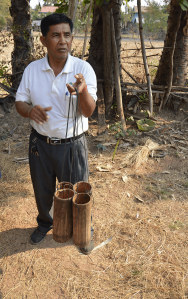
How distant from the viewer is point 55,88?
191 centimetres

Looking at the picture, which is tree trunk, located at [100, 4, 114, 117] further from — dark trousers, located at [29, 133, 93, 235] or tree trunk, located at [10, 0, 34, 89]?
dark trousers, located at [29, 133, 93, 235]

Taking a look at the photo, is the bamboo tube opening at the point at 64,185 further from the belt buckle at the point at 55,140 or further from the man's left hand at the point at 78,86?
the man's left hand at the point at 78,86

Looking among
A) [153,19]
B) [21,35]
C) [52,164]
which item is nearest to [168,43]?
[21,35]

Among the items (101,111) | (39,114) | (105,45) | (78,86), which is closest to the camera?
(78,86)

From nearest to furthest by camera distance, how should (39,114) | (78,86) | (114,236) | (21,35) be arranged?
(78,86), (39,114), (114,236), (21,35)

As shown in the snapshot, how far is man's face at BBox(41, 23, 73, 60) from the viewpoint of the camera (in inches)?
73.8

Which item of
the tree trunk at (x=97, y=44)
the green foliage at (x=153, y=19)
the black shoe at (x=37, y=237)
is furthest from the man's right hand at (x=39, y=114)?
the green foliage at (x=153, y=19)

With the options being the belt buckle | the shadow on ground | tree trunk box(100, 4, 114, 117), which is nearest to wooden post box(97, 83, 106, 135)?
tree trunk box(100, 4, 114, 117)

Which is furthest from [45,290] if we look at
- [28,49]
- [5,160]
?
[28,49]

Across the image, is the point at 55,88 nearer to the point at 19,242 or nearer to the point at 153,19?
the point at 19,242

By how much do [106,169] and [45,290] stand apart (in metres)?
2.38

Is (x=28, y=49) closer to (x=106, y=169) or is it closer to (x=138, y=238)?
(x=106, y=169)

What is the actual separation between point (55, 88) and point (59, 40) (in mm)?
383

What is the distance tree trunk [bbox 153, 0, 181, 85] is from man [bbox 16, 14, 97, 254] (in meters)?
4.84
